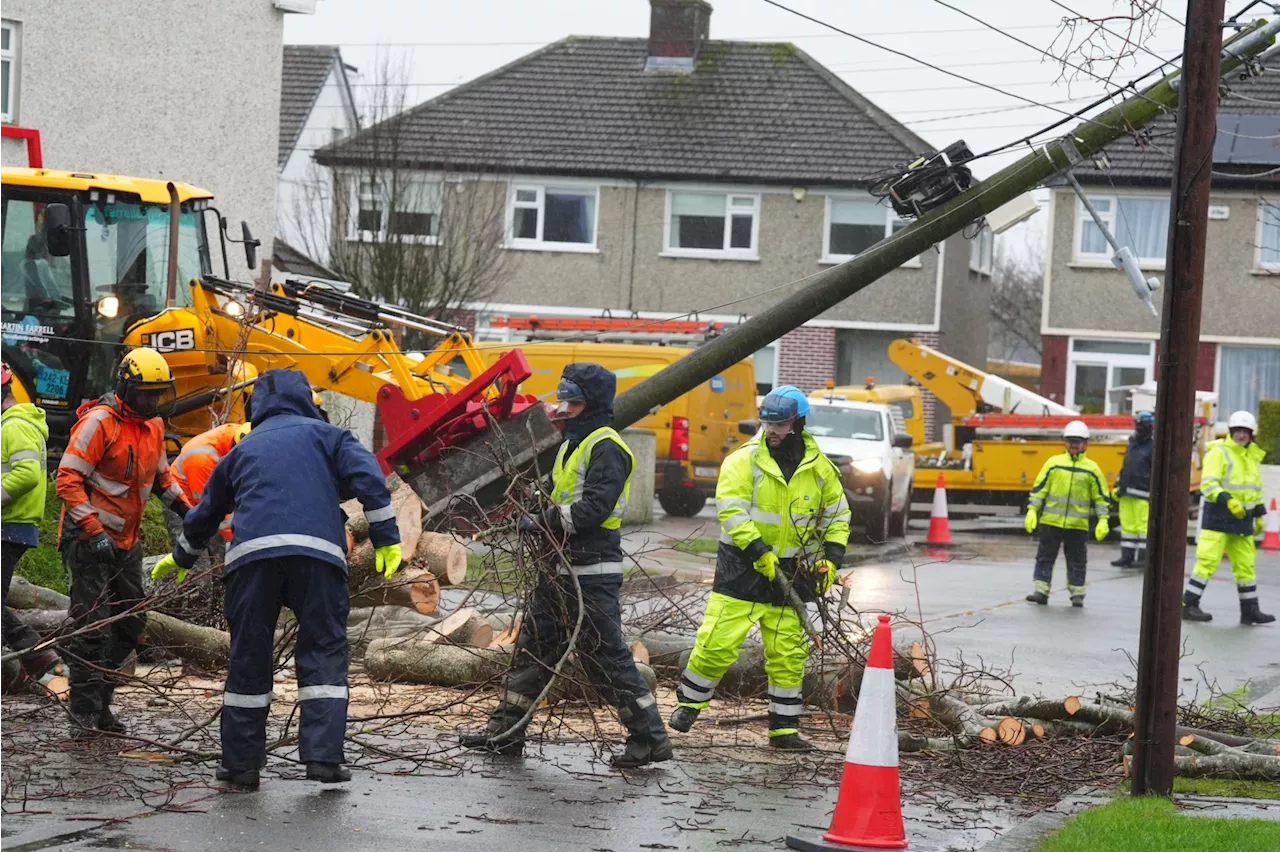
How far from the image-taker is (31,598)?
33.8ft

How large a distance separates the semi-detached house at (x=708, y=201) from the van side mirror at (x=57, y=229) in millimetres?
19718

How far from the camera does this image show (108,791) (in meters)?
6.65

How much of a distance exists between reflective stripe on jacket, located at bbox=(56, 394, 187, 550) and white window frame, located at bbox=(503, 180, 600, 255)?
27147 mm

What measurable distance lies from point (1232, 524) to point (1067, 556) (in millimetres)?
1709

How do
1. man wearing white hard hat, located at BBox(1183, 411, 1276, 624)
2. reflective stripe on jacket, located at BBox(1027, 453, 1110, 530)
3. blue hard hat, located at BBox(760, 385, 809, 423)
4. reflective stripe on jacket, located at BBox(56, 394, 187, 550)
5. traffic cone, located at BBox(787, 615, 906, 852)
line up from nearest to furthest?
traffic cone, located at BBox(787, 615, 906, 852)
reflective stripe on jacket, located at BBox(56, 394, 187, 550)
blue hard hat, located at BBox(760, 385, 809, 423)
man wearing white hard hat, located at BBox(1183, 411, 1276, 624)
reflective stripe on jacket, located at BBox(1027, 453, 1110, 530)

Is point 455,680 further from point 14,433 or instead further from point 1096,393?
point 1096,393

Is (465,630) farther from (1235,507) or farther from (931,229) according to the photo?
(1235,507)

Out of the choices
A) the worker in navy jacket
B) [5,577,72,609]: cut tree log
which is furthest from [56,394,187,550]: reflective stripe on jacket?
[5,577,72,609]: cut tree log

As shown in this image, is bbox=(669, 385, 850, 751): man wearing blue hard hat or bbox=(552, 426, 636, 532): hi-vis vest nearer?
bbox=(552, 426, 636, 532): hi-vis vest

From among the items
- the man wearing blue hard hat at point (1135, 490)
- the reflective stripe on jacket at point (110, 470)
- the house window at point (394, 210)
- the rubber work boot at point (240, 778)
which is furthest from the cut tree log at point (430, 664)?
the house window at point (394, 210)

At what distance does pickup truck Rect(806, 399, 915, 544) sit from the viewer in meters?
21.4

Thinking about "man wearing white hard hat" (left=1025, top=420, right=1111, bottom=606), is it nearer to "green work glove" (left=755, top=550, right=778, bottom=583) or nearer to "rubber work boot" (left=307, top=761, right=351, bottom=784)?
"green work glove" (left=755, top=550, right=778, bottom=583)

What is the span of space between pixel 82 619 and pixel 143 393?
1.09 meters

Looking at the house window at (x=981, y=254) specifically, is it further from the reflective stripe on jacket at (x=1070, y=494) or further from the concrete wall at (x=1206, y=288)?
the reflective stripe on jacket at (x=1070, y=494)
